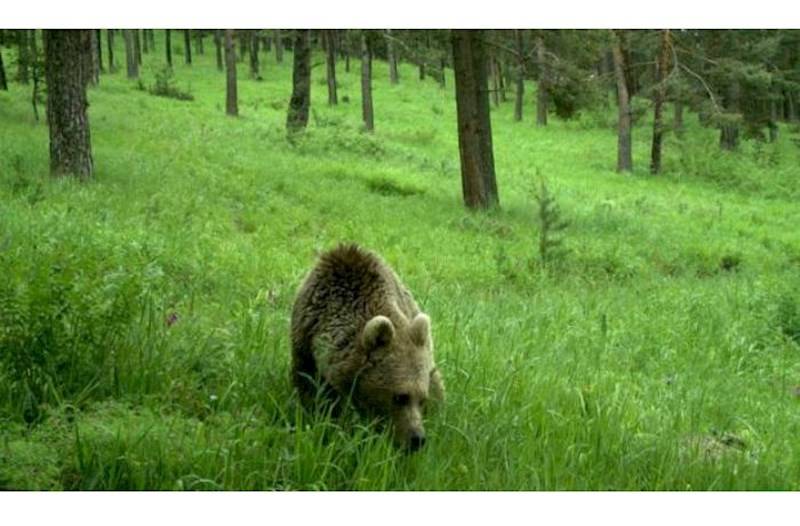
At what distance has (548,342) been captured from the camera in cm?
813

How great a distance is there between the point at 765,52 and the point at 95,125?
2790cm

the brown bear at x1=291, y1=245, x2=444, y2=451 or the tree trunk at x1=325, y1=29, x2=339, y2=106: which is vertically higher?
the tree trunk at x1=325, y1=29, x2=339, y2=106

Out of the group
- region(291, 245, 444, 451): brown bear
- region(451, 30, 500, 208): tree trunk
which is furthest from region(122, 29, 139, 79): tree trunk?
region(291, 245, 444, 451): brown bear

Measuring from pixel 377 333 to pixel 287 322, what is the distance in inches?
86.8

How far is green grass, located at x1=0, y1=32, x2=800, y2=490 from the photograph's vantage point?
4609mm

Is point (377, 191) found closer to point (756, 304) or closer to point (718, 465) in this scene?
point (756, 304)

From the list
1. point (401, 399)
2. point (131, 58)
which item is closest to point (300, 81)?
point (401, 399)

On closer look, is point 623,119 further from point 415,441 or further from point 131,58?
point 415,441

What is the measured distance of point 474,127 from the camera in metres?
17.9

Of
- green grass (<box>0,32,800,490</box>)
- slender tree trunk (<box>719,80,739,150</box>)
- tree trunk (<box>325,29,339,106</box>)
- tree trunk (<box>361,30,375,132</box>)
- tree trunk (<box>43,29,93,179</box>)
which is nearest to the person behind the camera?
green grass (<box>0,32,800,490</box>)

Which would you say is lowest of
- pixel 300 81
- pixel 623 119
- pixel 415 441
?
pixel 415 441

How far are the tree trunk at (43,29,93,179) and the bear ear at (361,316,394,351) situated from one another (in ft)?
30.5

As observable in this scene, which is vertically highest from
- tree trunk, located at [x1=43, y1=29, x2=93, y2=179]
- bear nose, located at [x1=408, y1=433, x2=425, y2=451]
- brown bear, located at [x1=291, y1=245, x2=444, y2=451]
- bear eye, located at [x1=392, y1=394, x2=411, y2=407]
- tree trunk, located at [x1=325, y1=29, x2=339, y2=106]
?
tree trunk, located at [x1=325, y1=29, x2=339, y2=106]

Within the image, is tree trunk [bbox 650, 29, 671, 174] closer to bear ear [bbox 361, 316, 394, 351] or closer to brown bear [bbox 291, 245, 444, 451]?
brown bear [bbox 291, 245, 444, 451]
